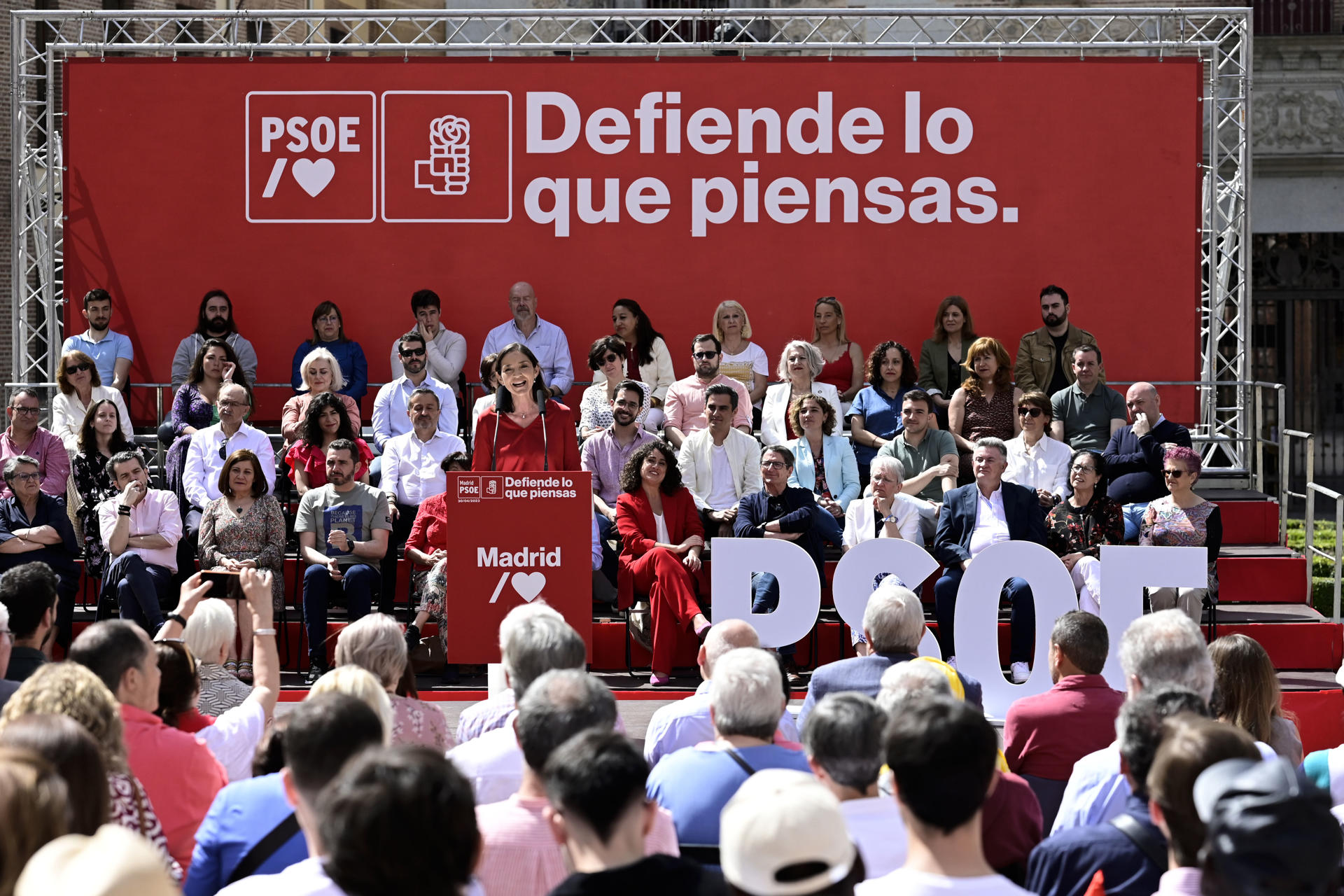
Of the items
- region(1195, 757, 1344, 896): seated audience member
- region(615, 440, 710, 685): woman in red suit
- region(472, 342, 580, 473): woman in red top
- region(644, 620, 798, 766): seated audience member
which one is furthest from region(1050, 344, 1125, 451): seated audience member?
region(1195, 757, 1344, 896): seated audience member

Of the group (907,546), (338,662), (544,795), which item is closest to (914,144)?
(907,546)

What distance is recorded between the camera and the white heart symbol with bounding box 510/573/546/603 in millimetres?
7434

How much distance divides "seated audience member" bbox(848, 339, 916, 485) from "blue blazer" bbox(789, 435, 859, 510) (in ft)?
2.00

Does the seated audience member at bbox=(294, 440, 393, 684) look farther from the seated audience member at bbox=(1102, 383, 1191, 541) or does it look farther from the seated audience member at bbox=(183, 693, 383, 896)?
the seated audience member at bbox=(183, 693, 383, 896)

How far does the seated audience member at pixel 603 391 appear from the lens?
33.4 ft

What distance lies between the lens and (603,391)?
10.3 m

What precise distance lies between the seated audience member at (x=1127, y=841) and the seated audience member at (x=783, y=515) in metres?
5.32

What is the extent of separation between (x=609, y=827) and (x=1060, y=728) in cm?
239

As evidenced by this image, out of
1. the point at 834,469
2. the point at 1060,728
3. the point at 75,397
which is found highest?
the point at 75,397

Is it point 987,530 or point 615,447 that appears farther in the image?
point 615,447

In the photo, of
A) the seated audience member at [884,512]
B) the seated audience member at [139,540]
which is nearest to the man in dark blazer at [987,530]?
the seated audience member at [884,512]

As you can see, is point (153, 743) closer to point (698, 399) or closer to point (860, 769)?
point (860, 769)

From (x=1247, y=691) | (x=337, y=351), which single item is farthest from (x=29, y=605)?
(x=337, y=351)

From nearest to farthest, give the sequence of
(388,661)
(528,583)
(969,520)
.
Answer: (388,661) < (528,583) < (969,520)
